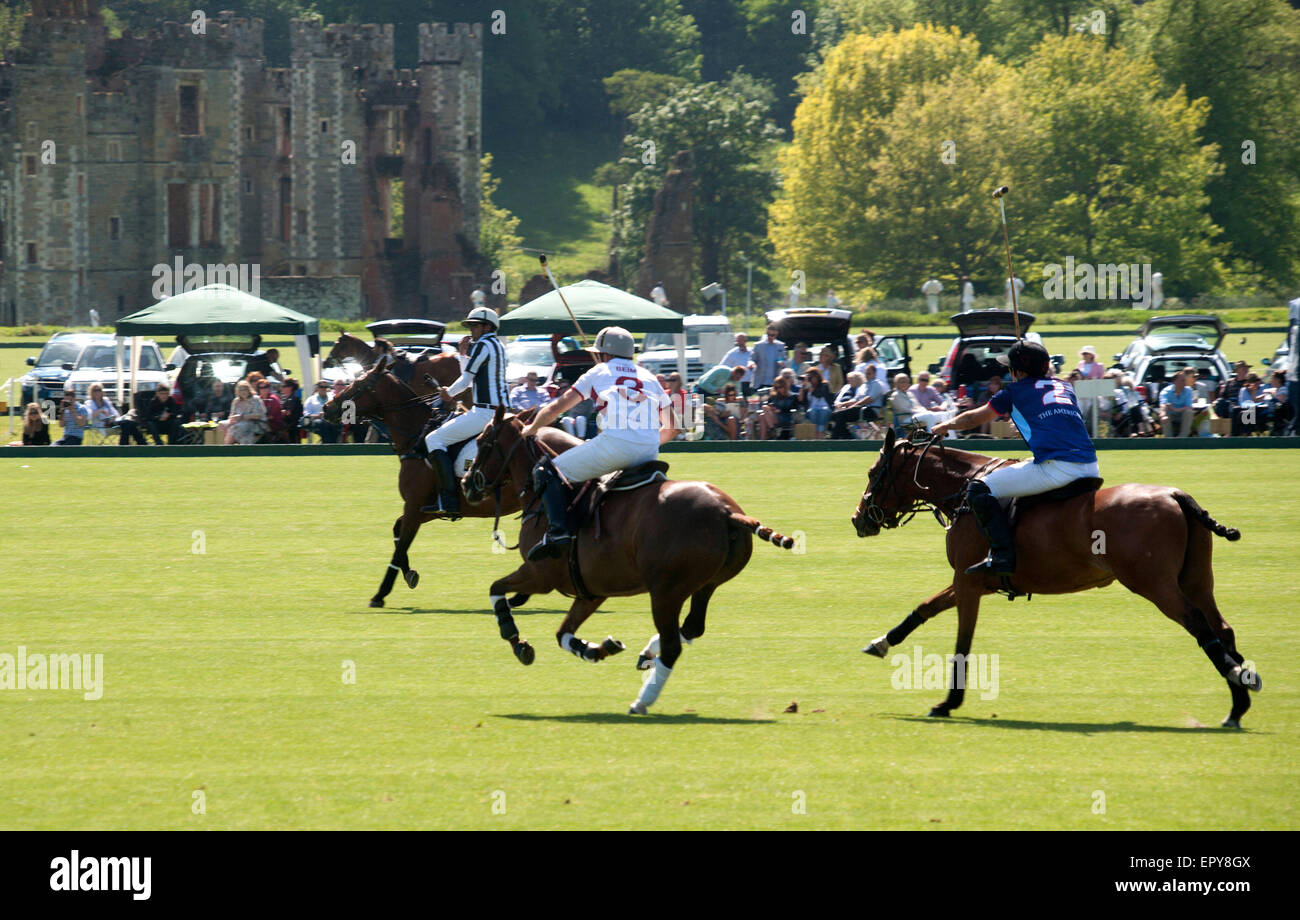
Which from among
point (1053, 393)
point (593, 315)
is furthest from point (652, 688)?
point (593, 315)

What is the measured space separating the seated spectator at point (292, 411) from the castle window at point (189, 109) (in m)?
64.5

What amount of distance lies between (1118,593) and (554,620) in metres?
4.54

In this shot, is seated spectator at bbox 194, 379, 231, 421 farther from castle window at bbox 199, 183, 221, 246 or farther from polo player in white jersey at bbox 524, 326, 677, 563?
castle window at bbox 199, 183, 221, 246

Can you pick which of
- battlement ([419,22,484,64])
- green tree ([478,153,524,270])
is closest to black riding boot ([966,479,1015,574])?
green tree ([478,153,524,270])

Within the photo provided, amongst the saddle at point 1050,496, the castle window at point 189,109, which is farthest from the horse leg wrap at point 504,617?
the castle window at point 189,109

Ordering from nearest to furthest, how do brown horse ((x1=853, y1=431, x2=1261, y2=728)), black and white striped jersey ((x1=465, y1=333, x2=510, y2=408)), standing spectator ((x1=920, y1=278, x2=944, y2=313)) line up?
brown horse ((x1=853, y1=431, x2=1261, y2=728)) → black and white striped jersey ((x1=465, y1=333, x2=510, y2=408)) → standing spectator ((x1=920, y1=278, x2=944, y2=313))

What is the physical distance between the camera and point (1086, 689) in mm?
10750

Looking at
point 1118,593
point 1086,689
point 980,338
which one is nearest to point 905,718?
point 1086,689

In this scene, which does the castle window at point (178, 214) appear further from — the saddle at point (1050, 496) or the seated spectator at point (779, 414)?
the saddle at point (1050, 496)

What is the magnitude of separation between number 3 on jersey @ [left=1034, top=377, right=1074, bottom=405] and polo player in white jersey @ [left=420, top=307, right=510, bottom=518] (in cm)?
517

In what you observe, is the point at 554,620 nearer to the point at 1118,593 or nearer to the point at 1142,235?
the point at 1118,593

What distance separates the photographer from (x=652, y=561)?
10359mm

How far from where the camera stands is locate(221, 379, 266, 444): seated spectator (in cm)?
3053

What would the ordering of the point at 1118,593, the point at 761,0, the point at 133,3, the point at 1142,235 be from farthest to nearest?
the point at 761,0, the point at 133,3, the point at 1142,235, the point at 1118,593
